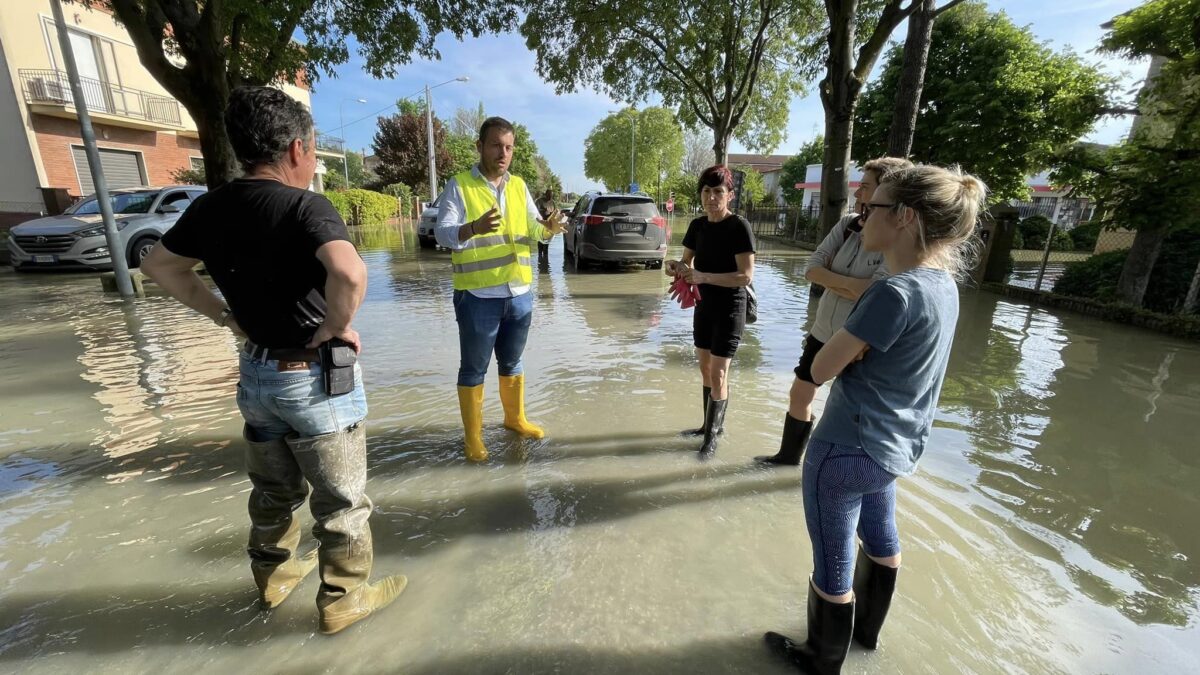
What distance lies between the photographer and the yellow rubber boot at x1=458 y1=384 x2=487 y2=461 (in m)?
3.42

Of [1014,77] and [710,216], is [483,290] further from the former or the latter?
[1014,77]

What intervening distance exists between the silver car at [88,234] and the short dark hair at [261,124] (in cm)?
1205

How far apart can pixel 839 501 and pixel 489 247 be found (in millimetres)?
2339

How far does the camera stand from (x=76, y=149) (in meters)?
17.3

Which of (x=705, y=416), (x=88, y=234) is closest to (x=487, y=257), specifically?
(x=705, y=416)

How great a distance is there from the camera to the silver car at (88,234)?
35.6 ft

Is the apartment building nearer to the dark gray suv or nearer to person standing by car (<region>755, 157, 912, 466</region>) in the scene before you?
the dark gray suv

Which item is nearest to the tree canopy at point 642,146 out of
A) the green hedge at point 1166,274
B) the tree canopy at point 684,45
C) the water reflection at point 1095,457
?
the tree canopy at point 684,45

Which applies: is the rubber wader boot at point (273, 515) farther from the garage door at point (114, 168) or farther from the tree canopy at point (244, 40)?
the garage door at point (114, 168)

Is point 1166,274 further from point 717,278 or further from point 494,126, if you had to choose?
point 494,126

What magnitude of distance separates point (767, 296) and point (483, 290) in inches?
287

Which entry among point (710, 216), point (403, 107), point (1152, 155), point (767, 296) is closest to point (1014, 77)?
point (1152, 155)

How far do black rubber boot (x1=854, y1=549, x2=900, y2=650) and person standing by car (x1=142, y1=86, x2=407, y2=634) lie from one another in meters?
1.94

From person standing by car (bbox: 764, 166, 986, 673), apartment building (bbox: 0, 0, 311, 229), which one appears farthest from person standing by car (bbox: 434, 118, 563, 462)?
apartment building (bbox: 0, 0, 311, 229)
